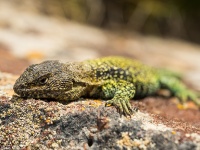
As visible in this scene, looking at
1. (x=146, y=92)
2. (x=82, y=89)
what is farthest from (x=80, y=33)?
(x=82, y=89)

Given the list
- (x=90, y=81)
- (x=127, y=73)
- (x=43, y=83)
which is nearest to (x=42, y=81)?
(x=43, y=83)

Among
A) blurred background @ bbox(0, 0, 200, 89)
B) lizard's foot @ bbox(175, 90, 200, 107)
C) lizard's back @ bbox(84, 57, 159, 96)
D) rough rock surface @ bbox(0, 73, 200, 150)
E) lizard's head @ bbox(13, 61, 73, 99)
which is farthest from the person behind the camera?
blurred background @ bbox(0, 0, 200, 89)

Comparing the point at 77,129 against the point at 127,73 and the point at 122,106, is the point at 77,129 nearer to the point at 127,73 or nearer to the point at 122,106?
the point at 122,106

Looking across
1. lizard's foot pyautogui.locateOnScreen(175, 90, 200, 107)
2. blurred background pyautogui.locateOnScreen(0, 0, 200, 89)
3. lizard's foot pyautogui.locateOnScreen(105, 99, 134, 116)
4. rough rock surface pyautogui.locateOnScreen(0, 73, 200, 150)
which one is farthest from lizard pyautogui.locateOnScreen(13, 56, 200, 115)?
blurred background pyautogui.locateOnScreen(0, 0, 200, 89)

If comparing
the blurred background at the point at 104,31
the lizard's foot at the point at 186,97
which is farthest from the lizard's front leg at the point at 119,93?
the blurred background at the point at 104,31

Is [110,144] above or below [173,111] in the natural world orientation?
below

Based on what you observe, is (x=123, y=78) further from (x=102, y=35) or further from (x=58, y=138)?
(x=102, y=35)

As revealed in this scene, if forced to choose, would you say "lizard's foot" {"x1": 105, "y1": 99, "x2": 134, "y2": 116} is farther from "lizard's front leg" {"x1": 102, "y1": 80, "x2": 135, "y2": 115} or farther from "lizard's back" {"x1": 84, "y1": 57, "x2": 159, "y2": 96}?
"lizard's back" {"x1": 84, "y1": 57, "x2": 159, "y2": 96}
